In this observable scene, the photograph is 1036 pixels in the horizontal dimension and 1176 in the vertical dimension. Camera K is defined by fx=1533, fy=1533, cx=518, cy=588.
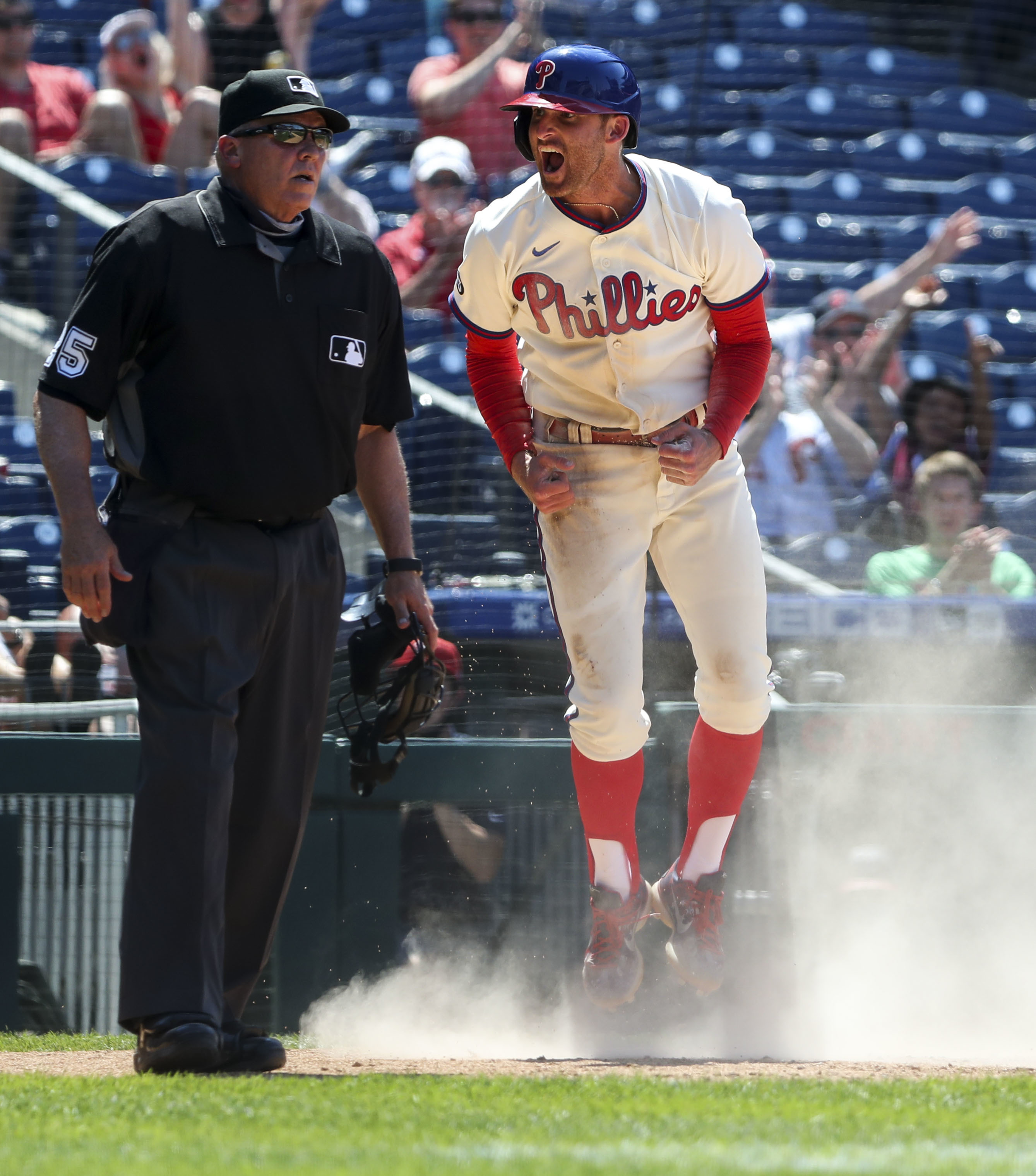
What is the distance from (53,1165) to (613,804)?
1865 mm

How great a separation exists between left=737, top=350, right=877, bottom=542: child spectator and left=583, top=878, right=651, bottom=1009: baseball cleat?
2945 millimetres

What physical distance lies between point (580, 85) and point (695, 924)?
77.1 inches

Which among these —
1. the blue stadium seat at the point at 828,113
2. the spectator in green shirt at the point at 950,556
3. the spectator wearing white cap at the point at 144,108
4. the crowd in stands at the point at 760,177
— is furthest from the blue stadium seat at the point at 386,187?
the spectator in green shirt at the point at 950,556

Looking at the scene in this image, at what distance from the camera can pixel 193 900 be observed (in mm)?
2977

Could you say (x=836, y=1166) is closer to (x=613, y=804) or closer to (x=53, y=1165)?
(x=53, y=1165)

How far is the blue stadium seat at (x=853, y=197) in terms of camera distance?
920 centimetres

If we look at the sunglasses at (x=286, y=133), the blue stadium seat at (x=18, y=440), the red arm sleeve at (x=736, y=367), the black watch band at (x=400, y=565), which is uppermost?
the sunglasses at (x=286, y=133)

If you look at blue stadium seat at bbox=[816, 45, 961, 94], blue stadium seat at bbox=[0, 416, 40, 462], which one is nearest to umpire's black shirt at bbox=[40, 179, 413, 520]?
blue stadium seat at bbox=[0, 416, 40, 462]

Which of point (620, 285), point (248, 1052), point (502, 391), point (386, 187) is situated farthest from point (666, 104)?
point (248, 1052)

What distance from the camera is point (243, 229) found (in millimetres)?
3156

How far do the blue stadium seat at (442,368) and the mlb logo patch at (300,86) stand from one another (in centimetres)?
389

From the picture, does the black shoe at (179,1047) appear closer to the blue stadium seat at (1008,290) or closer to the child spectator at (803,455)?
the child spectator at (803,455)

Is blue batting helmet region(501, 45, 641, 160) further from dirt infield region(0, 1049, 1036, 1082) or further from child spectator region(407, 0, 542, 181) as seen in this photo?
child spectator region(407, 0, 542, 181)

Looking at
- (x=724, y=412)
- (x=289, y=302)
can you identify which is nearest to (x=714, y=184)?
(x=724, y=412)
